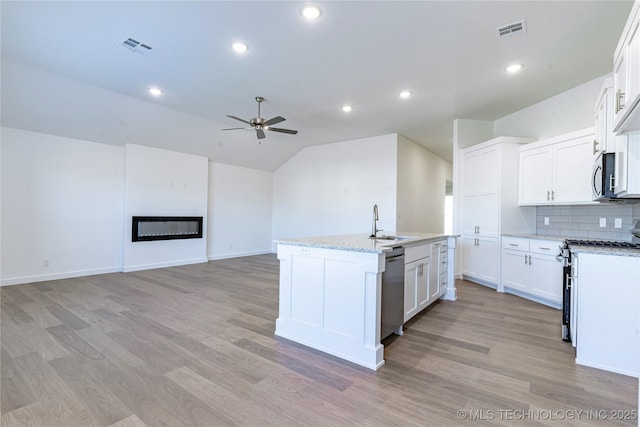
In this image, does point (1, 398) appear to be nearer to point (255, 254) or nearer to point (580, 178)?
point (580, 178)

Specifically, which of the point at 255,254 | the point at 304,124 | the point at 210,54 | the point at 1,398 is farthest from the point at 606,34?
the point at 255,254

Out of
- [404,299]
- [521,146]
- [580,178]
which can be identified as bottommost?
[404,299]

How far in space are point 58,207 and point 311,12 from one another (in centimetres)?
551

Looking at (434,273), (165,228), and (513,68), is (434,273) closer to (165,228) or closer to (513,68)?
(513,68)

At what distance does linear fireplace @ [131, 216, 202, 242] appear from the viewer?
19.7ft

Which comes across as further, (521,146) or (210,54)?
(521,146)

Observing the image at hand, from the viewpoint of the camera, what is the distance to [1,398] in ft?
6.19

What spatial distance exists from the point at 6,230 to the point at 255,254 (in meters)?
5.12

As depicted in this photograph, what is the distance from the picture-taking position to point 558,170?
162 inches

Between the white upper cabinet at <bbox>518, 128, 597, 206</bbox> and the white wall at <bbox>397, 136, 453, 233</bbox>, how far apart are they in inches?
99.0

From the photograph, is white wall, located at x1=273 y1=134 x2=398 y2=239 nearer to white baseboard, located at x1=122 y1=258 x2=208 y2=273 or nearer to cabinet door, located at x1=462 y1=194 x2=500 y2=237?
cabinet door, located at x1=462 y1=194 x2=500 y2=237

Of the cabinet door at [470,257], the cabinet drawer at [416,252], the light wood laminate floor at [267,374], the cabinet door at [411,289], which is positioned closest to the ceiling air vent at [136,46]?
the light wood laminate floor at [267,374]

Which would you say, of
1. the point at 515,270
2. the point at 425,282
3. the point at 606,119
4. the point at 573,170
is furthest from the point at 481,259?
the point at 606,119

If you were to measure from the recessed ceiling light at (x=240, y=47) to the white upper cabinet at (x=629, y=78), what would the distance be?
10.2 ft
